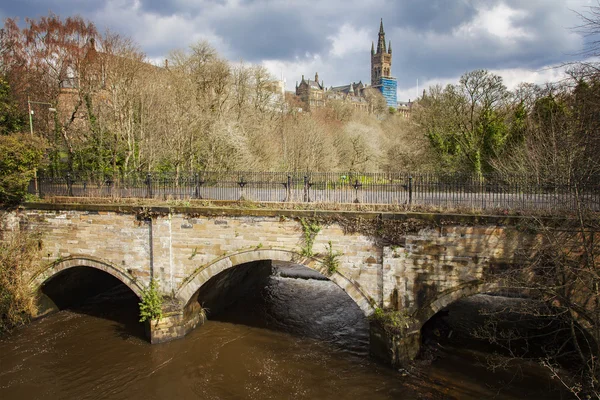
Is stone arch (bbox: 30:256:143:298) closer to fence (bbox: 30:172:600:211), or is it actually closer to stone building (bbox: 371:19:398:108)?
fence (bbox: 30:172:600:211)

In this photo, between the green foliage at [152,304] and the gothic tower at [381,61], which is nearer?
the green foliage at [152,304]

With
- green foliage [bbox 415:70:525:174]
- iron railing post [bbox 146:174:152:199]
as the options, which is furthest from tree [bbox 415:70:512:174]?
iron railing post [bbox 146:174:152:199]

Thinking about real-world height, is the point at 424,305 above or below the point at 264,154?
below

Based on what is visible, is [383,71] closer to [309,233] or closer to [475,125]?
[475,125]

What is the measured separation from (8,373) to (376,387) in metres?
10.5

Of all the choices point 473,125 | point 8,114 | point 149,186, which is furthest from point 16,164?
point 473,125

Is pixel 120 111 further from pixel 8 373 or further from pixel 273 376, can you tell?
pixel 273 376

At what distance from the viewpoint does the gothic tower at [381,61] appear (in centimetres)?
12850

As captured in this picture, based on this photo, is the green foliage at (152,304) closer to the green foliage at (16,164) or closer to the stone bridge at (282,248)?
the stone bridge at (282,248)

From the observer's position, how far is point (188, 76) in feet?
87.6

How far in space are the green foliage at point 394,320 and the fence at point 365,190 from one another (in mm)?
3201

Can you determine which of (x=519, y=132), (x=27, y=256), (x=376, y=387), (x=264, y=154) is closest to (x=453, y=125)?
(x=519, y=132)

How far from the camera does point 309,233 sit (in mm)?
11539

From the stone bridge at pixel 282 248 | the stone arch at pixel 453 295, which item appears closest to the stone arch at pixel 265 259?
the stone bridge at pixel 282 248
